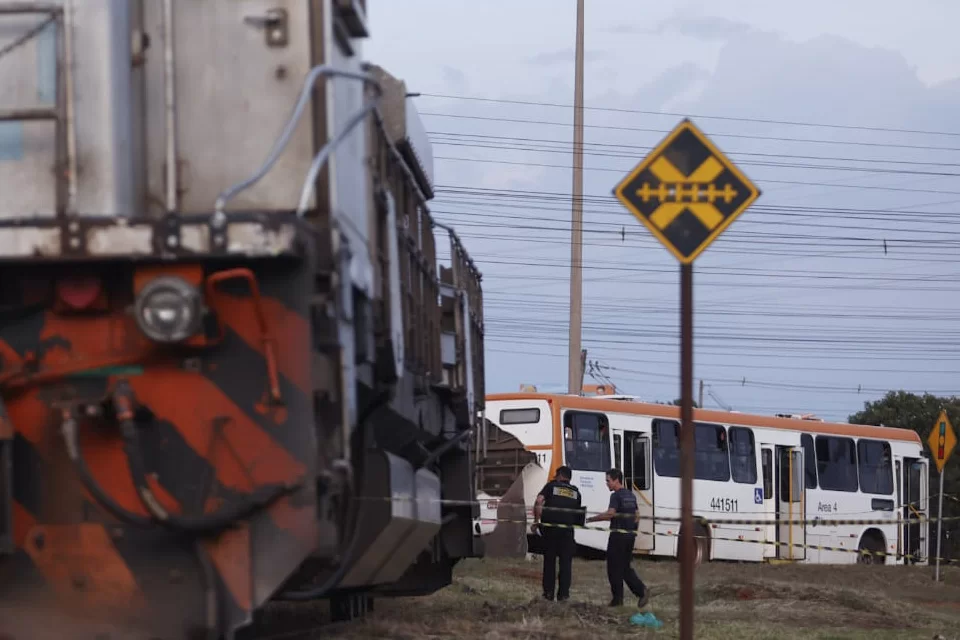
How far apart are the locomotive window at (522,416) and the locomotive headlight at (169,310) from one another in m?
21.8

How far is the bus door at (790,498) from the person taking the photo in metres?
30.6

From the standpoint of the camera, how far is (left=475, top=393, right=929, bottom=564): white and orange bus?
26875 mm

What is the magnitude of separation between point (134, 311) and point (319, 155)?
952 millimetres

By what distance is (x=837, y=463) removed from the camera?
31828 mm

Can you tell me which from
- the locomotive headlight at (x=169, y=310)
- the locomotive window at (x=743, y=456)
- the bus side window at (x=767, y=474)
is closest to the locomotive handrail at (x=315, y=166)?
the locomotive headlight at (x=169, y=310)

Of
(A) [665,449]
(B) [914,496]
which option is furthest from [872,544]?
(A) [665,449]

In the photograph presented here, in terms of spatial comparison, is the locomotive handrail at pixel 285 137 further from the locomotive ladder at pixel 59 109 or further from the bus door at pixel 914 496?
the bus door at pixel 914 496

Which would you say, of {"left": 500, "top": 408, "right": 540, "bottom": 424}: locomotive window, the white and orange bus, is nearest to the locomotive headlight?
the white and orange bus

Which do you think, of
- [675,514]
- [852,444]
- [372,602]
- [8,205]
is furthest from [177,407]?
[852,444]

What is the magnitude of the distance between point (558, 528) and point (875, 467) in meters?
17.7

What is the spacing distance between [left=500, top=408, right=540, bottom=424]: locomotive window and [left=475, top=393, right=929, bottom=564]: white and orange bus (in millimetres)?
25

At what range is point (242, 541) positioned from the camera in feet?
18.4

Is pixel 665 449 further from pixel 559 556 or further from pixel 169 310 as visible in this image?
pixel 169 310

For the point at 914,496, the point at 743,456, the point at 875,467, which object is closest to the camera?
the point at 743,456
